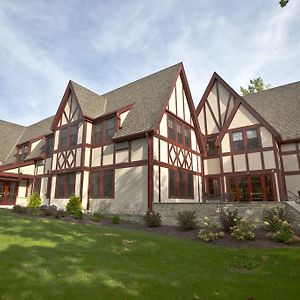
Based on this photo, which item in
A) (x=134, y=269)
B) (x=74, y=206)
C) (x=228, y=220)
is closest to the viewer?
(x=134, y=269)

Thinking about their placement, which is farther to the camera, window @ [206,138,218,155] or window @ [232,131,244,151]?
window @ [206,138,218,155]

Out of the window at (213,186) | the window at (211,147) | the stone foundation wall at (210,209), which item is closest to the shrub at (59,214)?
the stone foundation wall at (210,209)

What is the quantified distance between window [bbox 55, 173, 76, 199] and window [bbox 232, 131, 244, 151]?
14.0 metres

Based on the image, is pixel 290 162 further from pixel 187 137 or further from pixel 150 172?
pixel 150 172

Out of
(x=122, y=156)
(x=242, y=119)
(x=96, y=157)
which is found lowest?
(x=122, y=156)

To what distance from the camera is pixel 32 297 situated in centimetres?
466

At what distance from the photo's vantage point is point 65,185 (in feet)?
69.7

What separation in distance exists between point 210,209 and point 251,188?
26.3ft

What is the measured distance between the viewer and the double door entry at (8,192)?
83.5 feet

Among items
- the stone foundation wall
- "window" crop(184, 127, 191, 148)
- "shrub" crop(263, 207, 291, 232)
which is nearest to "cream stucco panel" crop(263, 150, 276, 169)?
"window" crop(184, 127, 191, 148)

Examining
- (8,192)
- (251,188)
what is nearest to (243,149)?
(251,188)

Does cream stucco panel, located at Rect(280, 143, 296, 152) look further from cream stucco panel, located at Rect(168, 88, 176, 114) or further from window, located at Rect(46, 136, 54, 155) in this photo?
window, located at Rect(46, 136, 54, 155)

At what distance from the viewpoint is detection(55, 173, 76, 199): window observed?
20766mm

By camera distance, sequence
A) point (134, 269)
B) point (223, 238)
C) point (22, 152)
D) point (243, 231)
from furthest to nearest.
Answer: point (22, 152) → point (223, 238) → point (243, 231) → point (134, 269)
